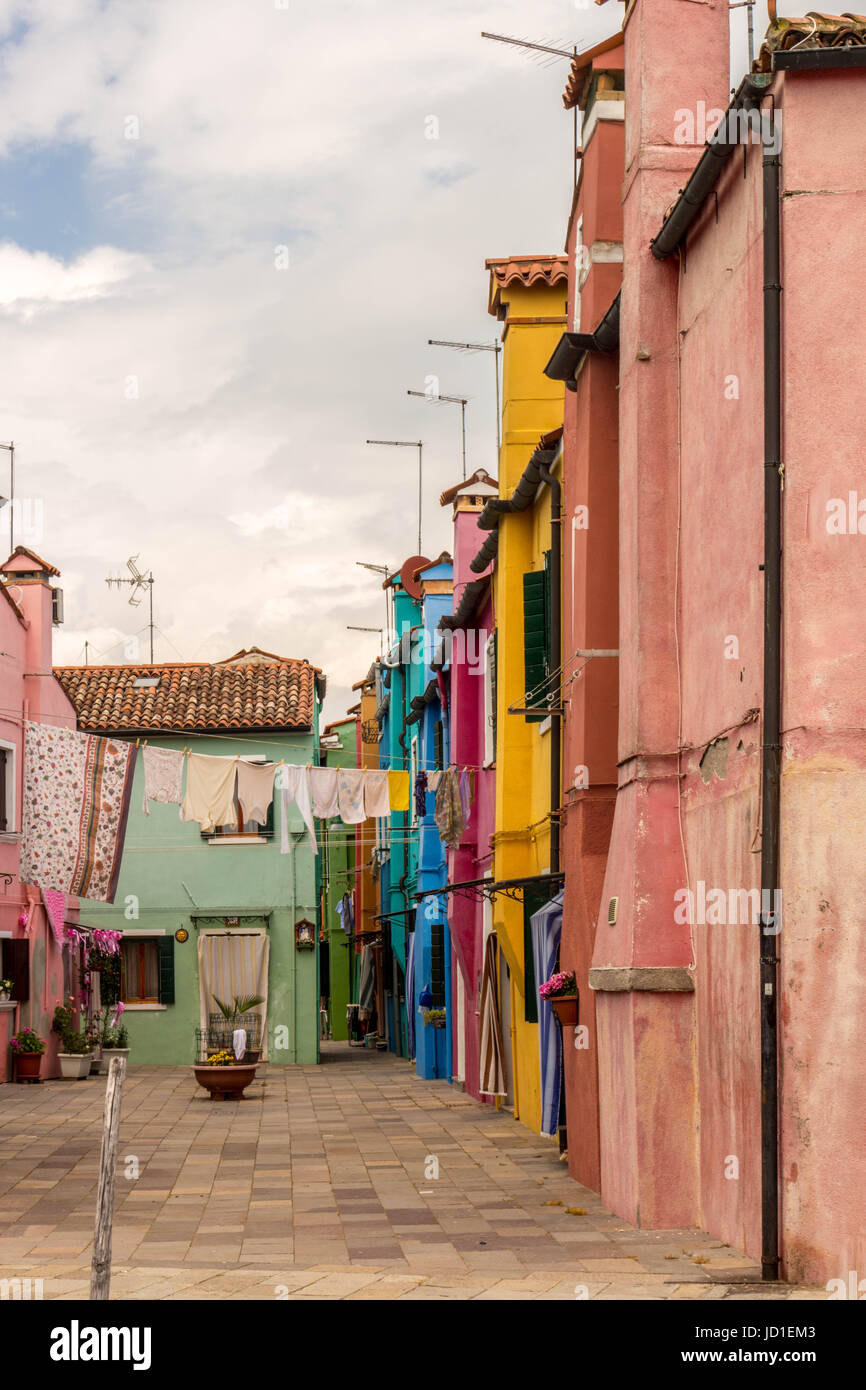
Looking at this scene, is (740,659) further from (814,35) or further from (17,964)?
(17,964)

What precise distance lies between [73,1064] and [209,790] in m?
6.72

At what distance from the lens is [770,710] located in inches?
355

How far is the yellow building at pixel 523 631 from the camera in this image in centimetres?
1722

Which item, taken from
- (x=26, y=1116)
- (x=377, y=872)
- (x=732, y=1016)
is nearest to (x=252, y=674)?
(x=377, y=872)

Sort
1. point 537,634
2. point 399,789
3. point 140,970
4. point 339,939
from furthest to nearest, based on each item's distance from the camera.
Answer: point 339,939, point 140,970, point 399,789, point 537,634

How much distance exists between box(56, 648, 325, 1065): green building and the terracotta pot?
879cm

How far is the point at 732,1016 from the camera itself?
32.5ft

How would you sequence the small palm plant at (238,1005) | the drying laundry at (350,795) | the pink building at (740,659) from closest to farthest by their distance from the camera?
the pink building at (740,659) → the drying laundry at (350,795) → the small palm plant at (238,1005)

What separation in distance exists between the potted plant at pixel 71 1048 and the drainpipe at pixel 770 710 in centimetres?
2008

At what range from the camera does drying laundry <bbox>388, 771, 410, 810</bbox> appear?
81.8 feet

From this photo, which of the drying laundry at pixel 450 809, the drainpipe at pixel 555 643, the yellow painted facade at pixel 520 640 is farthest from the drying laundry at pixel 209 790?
the drainpipe at pixel 555 643

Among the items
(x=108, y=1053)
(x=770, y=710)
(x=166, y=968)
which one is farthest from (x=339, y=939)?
(x=770, y=710)

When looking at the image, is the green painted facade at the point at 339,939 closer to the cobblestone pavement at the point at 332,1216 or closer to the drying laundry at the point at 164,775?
the drying laundry at the point at 164,775
